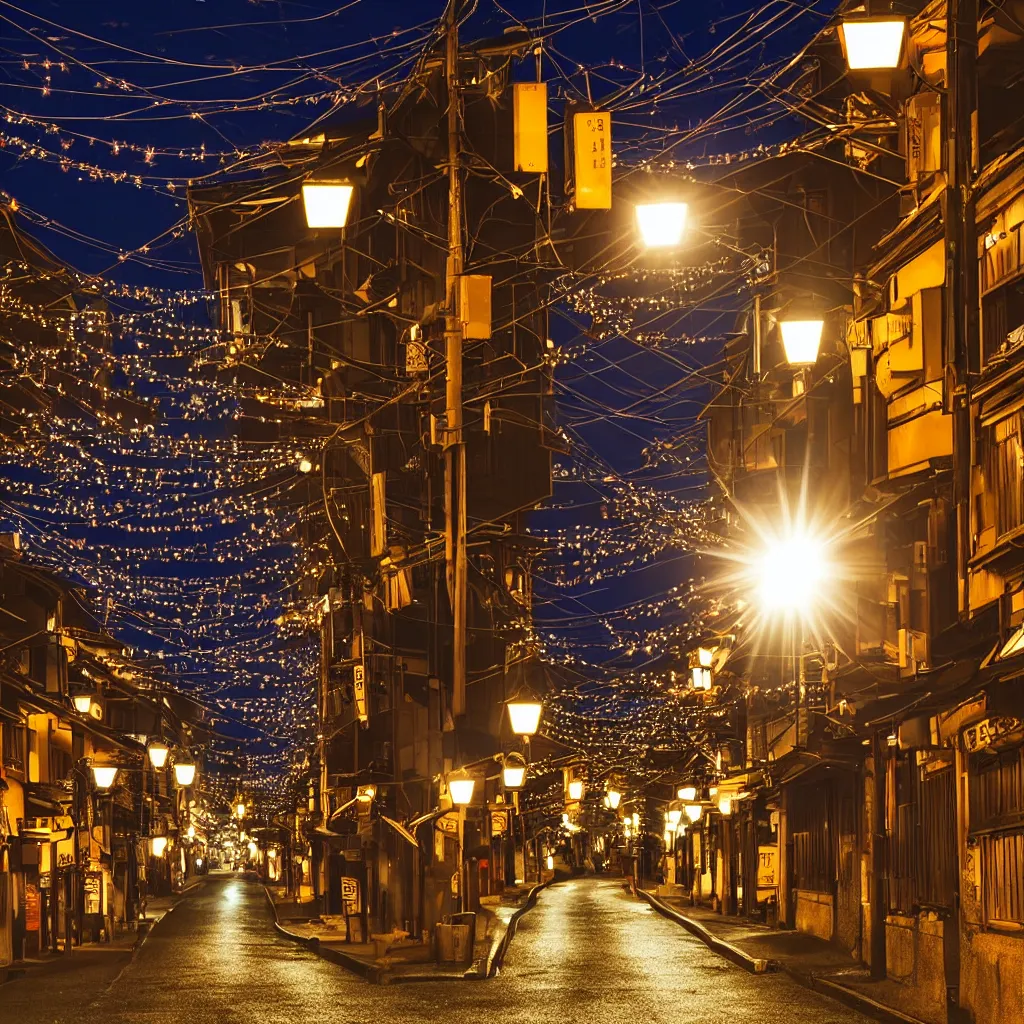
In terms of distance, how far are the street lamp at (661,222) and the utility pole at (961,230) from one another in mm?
3499

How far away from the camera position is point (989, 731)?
21.0m

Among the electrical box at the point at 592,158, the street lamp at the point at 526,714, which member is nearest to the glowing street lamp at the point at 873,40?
the electrical box at the point at 592,158

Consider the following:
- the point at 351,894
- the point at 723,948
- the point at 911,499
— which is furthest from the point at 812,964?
the point at 351,894

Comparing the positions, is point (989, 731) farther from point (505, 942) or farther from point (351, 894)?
point (351, 894)

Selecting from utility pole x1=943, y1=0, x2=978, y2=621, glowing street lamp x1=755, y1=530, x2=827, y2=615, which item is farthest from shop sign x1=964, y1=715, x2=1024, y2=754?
glowing street lamp x1=755, y1=530, x2=827, y2=615

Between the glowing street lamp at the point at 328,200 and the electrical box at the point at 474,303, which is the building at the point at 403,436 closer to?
the electrical box at the point at 474,303

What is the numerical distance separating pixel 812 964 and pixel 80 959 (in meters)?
19.0

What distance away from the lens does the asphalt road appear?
23.9m

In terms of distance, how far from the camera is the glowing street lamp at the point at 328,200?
71.2 feet

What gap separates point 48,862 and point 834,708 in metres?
25.1

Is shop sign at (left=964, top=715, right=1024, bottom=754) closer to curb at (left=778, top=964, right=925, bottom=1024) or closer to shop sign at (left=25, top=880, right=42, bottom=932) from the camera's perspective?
curb at (left=778, top=964, right=925, bottom=1024)

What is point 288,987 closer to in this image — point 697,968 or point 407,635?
point 697,968

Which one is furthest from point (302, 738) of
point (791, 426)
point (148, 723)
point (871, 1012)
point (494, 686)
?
point (871, 1012)

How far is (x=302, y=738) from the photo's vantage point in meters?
72.9
